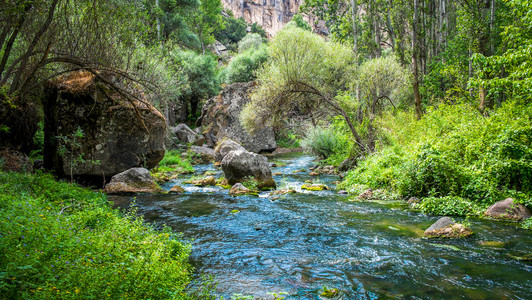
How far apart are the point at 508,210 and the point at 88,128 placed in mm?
14008

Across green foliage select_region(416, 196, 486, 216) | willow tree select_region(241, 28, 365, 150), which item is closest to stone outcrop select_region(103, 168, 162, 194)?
willow tree select_region(241, 28, 365, 150)

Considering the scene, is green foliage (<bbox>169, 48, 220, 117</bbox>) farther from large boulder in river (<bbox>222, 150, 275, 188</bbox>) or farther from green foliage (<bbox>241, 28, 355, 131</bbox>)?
large boulder in river (<bbox>222, 150, 275, 188</bbox>)

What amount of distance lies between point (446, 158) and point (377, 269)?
5.70m

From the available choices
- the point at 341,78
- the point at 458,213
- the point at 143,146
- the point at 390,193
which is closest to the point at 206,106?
the point at 341,78

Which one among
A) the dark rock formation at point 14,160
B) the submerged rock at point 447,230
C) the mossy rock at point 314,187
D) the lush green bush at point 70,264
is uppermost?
the dark rock formation at point 14,160

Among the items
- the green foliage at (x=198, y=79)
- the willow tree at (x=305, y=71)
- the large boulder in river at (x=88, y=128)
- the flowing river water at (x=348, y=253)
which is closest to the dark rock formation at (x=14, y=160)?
the large boulder in river at (x=88, y=128)

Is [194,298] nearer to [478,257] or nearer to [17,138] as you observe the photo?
[478,257]

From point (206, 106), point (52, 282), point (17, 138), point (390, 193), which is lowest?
point (390, 193)

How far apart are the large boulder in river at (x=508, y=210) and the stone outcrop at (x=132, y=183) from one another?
11091mm

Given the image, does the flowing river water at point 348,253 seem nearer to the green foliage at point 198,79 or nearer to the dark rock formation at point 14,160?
the dark rock formation at point 14,160

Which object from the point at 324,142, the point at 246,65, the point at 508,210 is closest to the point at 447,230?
the point at 508,210

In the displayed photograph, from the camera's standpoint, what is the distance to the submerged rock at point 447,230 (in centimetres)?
618

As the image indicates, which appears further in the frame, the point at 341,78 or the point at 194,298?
the point at 341,78

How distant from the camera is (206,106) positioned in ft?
113
